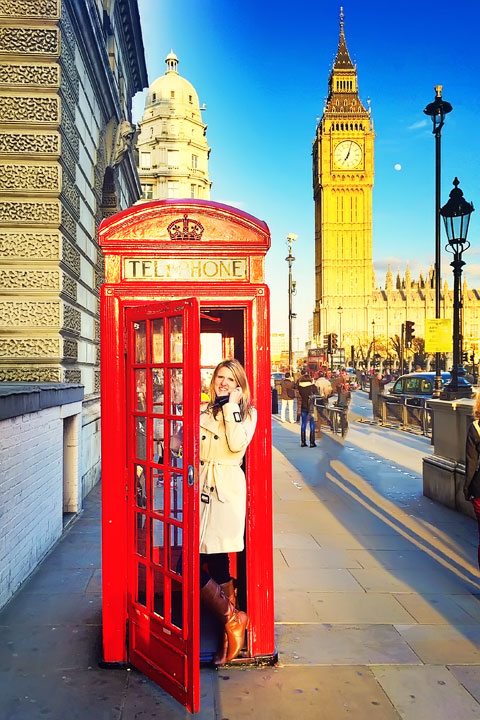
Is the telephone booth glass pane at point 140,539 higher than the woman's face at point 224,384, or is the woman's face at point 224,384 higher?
the woman's face at point 224,384

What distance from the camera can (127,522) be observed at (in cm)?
421

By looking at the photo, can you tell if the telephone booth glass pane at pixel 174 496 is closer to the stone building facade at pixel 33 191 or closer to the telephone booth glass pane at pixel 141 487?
the telephone booth glass pane at pixel 141 487

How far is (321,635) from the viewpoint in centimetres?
471

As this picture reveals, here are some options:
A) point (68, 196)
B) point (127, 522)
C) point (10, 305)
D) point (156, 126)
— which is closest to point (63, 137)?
point (68, 196)

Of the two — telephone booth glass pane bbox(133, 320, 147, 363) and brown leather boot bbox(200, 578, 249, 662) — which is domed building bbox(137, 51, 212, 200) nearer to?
telephone booth glass pane bbox(133, 320, 147, 363)

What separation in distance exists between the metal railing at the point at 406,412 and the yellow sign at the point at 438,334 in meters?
3.94

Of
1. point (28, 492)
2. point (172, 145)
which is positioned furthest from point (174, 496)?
point (172, 145)

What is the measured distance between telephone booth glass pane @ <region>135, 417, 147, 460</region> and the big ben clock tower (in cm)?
12408

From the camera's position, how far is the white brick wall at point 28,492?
519cm

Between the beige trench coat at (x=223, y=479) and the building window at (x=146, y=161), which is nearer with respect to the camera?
the beige trench coat at (x=223, y=479)

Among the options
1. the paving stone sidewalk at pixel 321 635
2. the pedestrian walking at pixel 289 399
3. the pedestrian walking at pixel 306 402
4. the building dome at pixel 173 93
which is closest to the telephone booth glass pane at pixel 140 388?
the paving stone sidewalk at pixel 321 635

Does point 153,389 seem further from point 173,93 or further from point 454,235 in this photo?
point 173,93

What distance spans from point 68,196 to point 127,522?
5.21m

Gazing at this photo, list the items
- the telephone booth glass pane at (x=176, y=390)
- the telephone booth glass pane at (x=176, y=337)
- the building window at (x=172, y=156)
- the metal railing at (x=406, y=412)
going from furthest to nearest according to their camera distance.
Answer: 1. the building window at (x=172, y=156)
2. the metal railing at (x=406, y=412)
3. the telephone booth glass pane at (x=176, y=390)
4. the telephone booth glass pane at (x=176, y=337)
